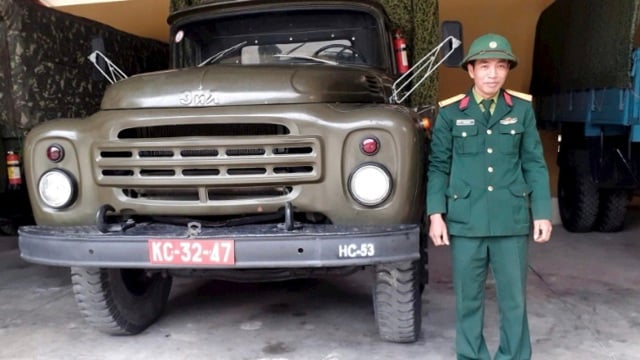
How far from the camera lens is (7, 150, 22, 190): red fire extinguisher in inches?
187

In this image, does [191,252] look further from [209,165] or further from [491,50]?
[491,50]

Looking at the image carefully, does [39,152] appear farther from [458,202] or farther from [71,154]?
[458,202]

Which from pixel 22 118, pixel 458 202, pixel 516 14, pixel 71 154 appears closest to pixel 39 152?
pixel 71 154

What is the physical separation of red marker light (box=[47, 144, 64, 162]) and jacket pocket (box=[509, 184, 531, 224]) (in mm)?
2063

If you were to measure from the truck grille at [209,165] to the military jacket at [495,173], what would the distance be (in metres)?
0.60

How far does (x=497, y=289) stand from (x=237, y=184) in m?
1.24

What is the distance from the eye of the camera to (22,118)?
178 inches

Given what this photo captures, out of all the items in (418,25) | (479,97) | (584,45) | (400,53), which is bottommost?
(479,97)

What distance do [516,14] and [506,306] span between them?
6.08 metres

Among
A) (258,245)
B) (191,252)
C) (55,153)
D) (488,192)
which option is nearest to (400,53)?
(488,192)

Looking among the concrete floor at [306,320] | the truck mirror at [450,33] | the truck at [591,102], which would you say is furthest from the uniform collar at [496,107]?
the truck at [591,102]

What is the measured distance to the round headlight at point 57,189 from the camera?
10.2 ft

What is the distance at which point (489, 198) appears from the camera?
9.20 feet

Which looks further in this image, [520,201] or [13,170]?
[13,170]
